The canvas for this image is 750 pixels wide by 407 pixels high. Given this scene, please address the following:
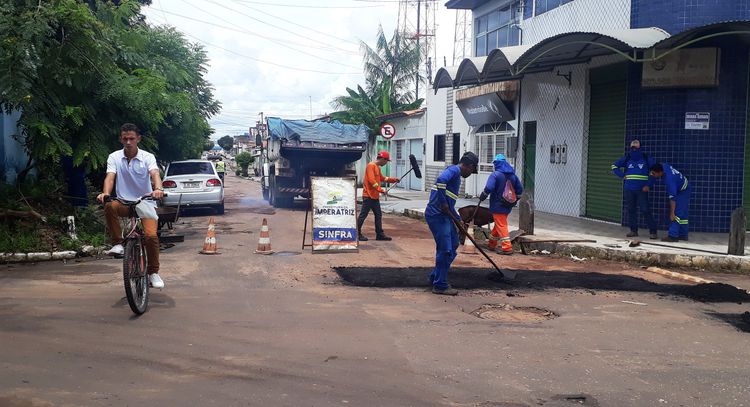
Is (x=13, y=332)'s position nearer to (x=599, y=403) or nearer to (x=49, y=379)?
(x=49, y=379)

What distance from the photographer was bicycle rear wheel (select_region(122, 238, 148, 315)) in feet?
20.3

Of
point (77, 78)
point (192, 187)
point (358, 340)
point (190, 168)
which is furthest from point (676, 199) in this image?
point (190, 168)

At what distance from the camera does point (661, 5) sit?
13.8 m

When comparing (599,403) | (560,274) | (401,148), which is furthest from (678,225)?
(401,148)

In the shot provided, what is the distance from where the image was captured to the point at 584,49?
14.3 metres

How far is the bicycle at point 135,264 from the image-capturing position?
620cm

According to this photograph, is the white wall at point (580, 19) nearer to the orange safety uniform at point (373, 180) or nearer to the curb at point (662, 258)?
the curb at point (662, 258)

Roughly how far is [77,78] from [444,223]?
5652mm

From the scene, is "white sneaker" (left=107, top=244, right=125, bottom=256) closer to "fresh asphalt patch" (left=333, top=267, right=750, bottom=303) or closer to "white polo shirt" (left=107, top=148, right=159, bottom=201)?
"white polo shirt" (left=107, top=148, right=159, bottom=201)

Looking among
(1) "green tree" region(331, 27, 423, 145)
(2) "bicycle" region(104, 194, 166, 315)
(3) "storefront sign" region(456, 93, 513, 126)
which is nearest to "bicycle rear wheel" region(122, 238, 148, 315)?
(2) "bicycle" region(104, 194, 166, 315)

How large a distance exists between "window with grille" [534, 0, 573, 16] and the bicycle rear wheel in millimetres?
13926

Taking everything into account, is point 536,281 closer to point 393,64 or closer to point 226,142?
point 393,64

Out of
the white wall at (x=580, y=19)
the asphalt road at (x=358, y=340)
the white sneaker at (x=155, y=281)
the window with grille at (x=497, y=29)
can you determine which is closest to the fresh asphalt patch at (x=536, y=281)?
the asphalt road at (x=358, y=340)

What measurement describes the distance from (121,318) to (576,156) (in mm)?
12553
